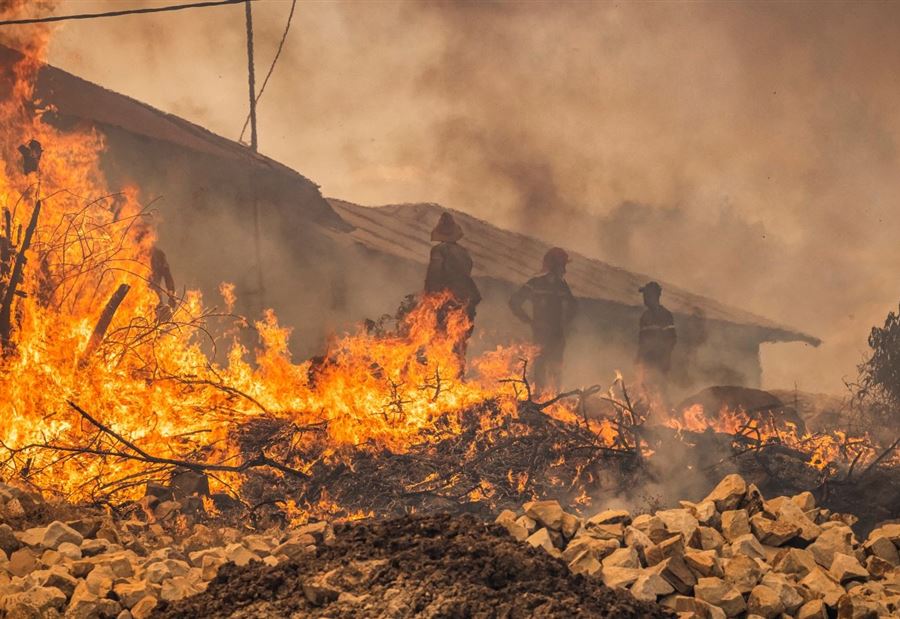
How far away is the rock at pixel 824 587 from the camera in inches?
263

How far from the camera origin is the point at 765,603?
6.36 m

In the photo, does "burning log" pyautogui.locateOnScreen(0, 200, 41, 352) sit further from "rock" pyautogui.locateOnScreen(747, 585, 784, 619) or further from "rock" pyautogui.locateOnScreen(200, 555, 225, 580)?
"rock" pyautogui.locateOnScreen(747, 585, 784, 619)

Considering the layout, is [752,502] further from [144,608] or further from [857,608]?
[144,608]

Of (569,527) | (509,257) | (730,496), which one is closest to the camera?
(569,527)

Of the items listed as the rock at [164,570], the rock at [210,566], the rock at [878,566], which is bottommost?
the rock at [164,570]

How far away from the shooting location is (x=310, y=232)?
59.1ft

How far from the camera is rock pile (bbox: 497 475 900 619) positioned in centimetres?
640

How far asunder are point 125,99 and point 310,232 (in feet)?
13.1

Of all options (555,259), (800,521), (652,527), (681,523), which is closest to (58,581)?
(652,527)

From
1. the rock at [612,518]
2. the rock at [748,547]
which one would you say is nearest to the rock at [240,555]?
the rock at [612,518]

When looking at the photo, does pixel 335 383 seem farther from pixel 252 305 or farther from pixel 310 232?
pixel 310 232

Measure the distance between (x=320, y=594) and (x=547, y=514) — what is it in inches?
88.5

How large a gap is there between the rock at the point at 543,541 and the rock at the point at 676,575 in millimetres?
712

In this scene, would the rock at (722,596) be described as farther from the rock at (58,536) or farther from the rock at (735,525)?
the rock at (58,536)
